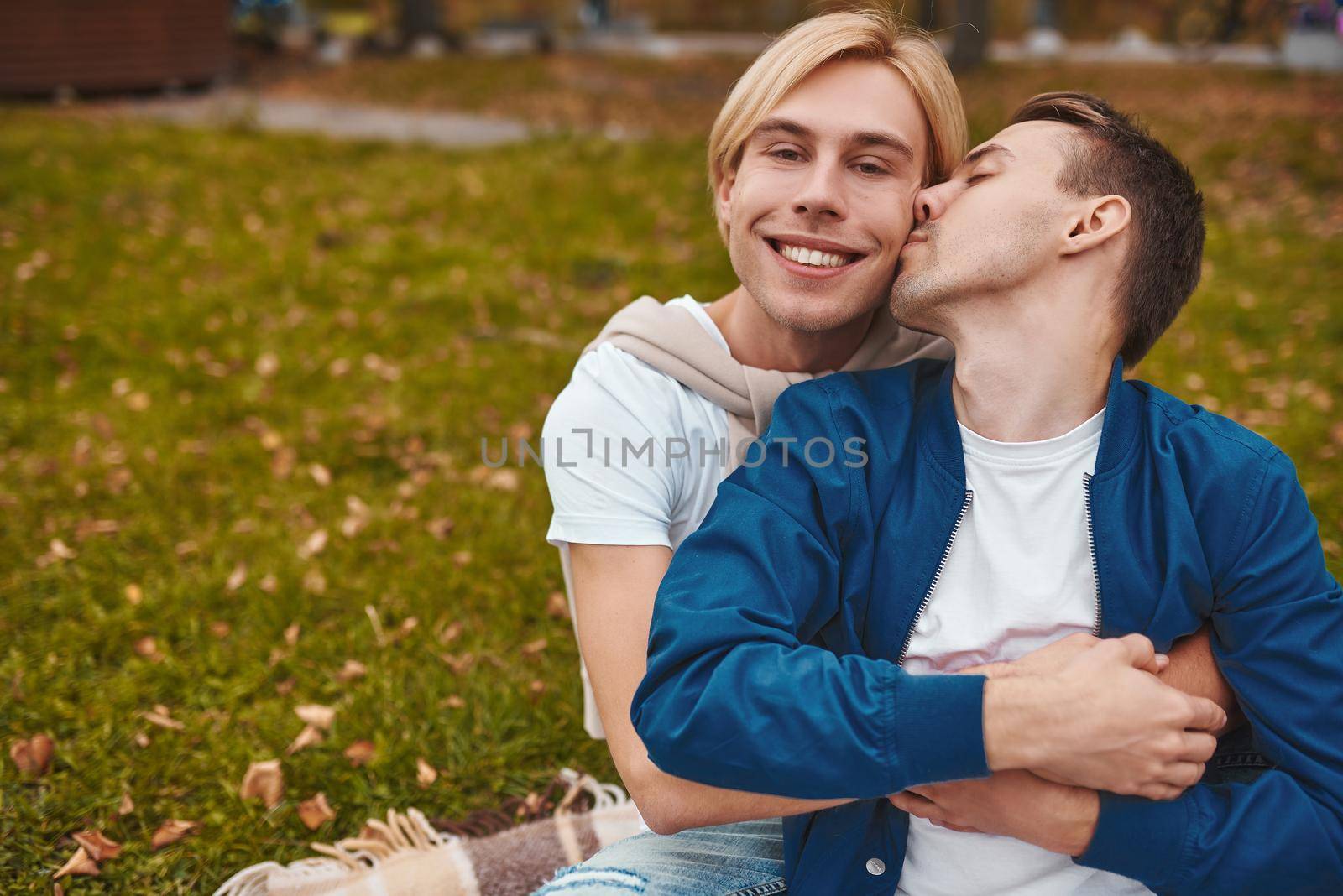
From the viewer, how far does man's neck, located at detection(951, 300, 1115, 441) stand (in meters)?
2.10

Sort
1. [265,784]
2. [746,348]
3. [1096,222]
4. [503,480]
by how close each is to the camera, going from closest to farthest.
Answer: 1. [1096,222]
2. [746,348]
3. [265,784]
4. [503,480]

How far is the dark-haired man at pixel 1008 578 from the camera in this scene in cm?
172

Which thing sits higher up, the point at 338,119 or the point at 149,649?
the point at 338,119

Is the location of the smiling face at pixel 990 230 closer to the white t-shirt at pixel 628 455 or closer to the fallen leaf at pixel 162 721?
the white t-shirt at pixel 628 455

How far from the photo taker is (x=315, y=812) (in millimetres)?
3109

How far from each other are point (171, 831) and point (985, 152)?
3012mm

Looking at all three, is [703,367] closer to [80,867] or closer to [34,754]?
[80,867]

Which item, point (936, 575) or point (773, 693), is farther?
point (936, 575)

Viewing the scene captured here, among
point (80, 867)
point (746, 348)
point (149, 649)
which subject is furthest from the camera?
point (149, 649)

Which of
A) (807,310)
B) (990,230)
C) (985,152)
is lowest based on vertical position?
(807,310)

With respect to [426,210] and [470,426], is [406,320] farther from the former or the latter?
[426,210]

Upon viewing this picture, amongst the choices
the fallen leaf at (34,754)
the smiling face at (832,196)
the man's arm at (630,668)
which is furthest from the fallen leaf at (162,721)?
the smiling face at (832,196)

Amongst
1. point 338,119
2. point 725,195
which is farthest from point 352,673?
point 338,119

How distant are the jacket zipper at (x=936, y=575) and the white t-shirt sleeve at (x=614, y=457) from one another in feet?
1.87
